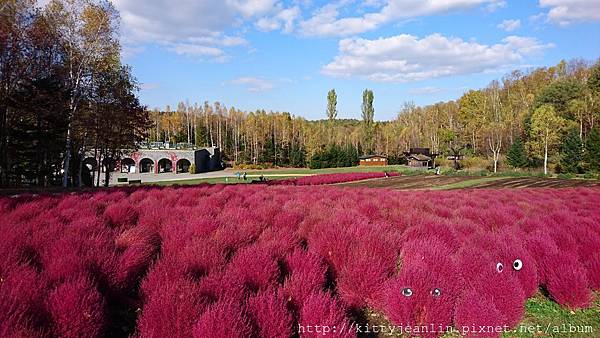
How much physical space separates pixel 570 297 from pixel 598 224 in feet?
11.7

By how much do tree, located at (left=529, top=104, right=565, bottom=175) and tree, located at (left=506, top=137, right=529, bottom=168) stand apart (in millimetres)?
1575

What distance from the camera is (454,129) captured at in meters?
78.8

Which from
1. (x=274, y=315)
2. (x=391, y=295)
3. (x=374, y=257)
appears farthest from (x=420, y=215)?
(x=274, y=315)

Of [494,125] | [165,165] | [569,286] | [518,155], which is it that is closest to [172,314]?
[569,286]

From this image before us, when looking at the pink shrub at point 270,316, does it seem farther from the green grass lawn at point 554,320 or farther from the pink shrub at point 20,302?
the green grass lawn at point 554,320

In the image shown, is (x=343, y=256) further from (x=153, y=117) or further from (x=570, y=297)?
(x=153, y=117)

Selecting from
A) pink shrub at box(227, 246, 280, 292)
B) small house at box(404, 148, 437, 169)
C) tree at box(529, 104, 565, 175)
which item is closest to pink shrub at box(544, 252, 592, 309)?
pink shrub at box(227, 246, 280, 292)

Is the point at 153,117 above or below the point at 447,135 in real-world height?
above

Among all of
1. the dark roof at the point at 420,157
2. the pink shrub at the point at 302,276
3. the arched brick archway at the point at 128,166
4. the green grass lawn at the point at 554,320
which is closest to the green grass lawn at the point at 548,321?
the green grass lawn at the point at 554,320

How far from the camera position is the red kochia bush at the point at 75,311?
9.49 ft

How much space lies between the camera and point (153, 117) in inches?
3684

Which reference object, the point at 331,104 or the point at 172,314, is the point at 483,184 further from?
the point at 331,104

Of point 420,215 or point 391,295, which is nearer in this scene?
point 391,295

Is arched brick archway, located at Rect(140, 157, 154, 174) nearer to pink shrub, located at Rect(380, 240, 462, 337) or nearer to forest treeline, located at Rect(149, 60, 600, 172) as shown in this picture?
forest treeline, located at Rect(149, 60, 600, 172)
